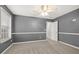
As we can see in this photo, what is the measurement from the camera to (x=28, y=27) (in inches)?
256

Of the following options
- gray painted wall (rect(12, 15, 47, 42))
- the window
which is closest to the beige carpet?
the window

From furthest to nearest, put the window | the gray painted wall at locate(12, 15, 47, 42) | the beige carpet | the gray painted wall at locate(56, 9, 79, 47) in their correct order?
the gray painted wall at locate(12, 15, 47, 42) → the gray painted wall at locate(56, 9, 79, 47) → the window → the beige carpet

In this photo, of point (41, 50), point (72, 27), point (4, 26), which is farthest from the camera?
point (72, 27)

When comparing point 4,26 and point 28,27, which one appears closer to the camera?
point 4,26

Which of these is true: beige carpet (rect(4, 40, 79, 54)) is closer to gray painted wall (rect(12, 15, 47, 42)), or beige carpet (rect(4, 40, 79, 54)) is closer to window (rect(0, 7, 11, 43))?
window (rect(0, 7, 11, 43))

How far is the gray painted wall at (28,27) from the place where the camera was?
5973 millimetres

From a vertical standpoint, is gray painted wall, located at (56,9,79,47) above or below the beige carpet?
above

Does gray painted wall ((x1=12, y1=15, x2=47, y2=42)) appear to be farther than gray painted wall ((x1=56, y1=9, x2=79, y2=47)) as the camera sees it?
Yes

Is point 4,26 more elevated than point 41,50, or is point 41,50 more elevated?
point 4,26

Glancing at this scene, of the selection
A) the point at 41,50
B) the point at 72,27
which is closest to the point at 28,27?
the point at 41,50

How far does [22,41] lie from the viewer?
6.14 metres

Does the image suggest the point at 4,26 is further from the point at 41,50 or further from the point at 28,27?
the point at 28,27

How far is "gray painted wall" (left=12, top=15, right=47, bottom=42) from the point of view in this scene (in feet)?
19.6
